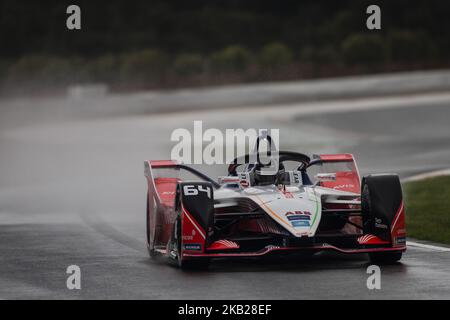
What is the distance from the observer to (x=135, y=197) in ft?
75.1

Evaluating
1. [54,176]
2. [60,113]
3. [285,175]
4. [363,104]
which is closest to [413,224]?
[285,175]

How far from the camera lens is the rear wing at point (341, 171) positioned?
45.7 ft

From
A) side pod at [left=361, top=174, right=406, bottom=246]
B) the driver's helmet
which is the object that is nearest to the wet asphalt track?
side pod at [left=361, top=174, right=406, bottom=246]

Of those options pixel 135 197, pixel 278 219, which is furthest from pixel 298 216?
pixel 135 197

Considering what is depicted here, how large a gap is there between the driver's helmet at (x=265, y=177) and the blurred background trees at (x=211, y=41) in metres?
35.1

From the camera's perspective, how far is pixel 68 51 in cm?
5644

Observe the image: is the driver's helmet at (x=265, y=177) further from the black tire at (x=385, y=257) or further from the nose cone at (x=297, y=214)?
the black tire at (x=385, y=257)

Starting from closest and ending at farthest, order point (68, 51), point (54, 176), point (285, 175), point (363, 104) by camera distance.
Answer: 1. point (285, 175)
2. point (54, 176)
3. point (363, 104)
4. point (68, 51)

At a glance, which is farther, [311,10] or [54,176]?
[311,10]

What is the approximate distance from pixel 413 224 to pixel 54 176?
43.8 ft
